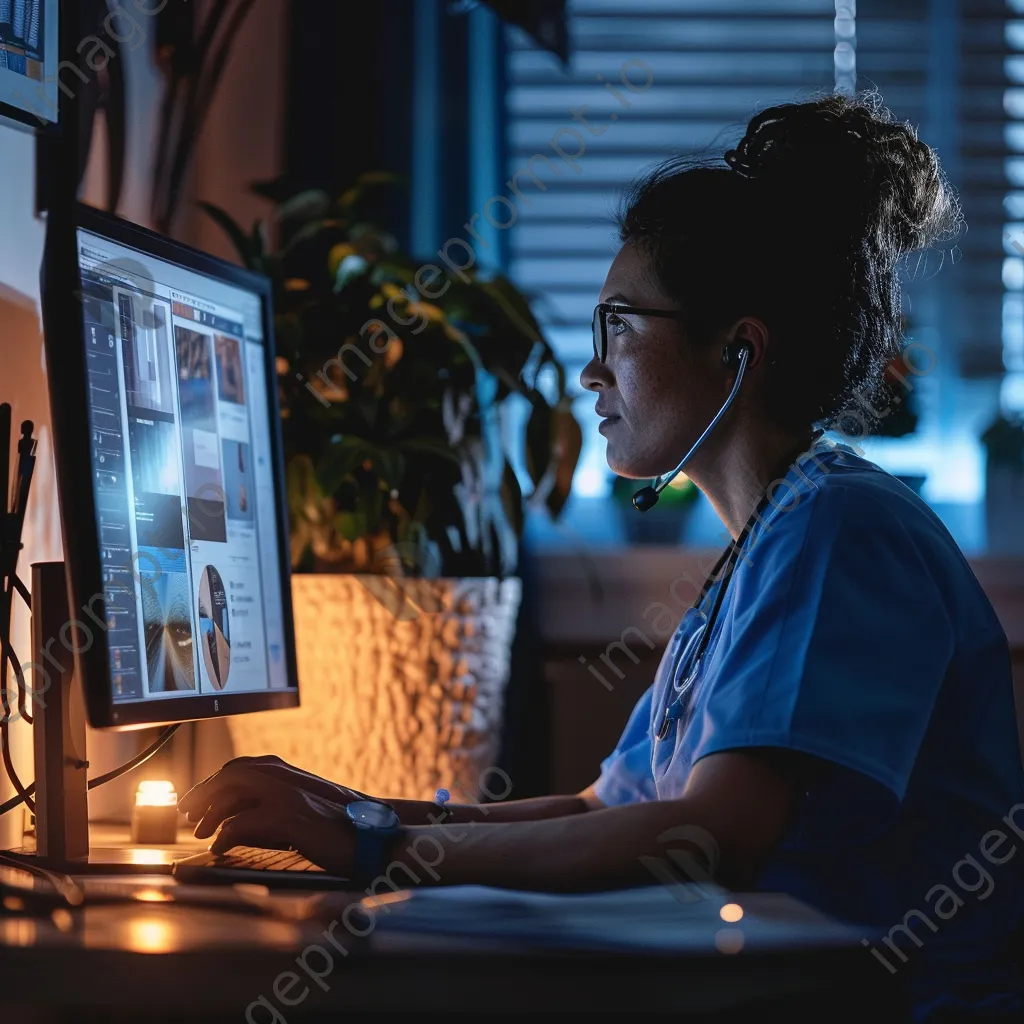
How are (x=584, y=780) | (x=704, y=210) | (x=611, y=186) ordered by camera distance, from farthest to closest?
(x=611, y=186)
(x=584, y=780)
(x=704, y=210)

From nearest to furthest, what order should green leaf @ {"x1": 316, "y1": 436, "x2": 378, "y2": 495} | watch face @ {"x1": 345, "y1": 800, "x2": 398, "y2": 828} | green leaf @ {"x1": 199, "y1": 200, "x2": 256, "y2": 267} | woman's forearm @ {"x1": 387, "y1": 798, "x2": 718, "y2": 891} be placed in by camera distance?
woman's forearm @ {"x1": 387, "y1": 798, "x2": 718, "y2": 891}, watch face @ {"x1": 345, "y1": 800, "x2": 398, "y2": 828}, green leaf @ {"x1": 316, "y1": 436, "x2": 378, "y2": 495}, green leaf @ {"x1": 199, "y1": 200, "x2": 256, "y2": 267}

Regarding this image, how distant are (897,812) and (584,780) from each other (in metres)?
1.37

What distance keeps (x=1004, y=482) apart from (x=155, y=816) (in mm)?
1773

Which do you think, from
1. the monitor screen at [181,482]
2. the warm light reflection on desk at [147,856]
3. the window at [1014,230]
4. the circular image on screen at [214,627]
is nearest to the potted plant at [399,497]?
the monitor screen at [181,482]

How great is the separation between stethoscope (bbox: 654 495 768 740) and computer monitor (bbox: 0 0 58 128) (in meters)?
0.85

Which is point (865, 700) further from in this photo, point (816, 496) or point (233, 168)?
point (233, 168)

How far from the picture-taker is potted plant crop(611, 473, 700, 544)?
2289 millimetres

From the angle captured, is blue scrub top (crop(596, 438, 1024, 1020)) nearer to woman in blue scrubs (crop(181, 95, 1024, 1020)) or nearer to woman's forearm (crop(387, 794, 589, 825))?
woman in blue scrubs (crop(181, 95, 1024, 1020))

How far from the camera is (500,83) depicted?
2.34 metres

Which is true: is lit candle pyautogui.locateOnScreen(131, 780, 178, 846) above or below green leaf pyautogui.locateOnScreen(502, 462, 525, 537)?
below

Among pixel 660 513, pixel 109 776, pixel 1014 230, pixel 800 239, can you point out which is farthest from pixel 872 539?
pixel 1014 230

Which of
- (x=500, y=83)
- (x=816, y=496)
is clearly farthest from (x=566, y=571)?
(x=816, y=496)

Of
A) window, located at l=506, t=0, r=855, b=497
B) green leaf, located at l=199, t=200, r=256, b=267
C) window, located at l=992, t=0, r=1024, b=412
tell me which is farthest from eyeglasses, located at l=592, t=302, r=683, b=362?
window, located at l=992, t=0, r=1024, b=412

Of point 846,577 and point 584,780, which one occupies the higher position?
point 846,577
